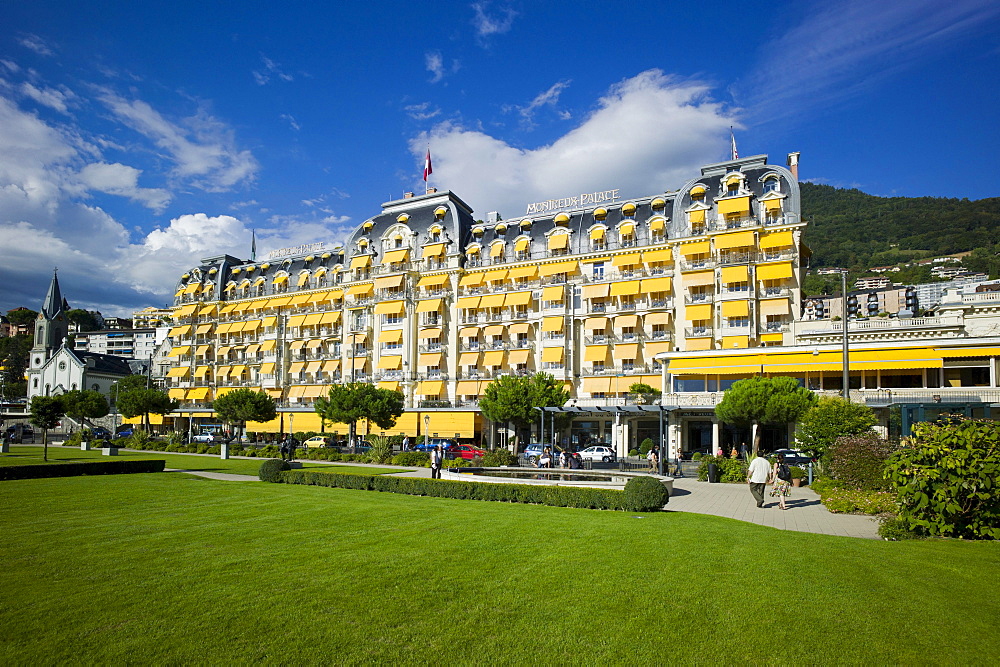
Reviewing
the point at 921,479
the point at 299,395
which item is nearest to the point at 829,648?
→ the point at 921,479

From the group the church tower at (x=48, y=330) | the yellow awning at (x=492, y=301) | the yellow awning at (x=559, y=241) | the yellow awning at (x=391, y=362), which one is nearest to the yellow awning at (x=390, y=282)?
the yellow awning at (x=391, y=362)

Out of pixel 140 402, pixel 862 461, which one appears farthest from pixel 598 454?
pixel 140 402

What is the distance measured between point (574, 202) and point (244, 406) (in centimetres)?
3494

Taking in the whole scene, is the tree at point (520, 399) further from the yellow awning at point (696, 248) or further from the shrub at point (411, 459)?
the yellow awning at point (696, 248)

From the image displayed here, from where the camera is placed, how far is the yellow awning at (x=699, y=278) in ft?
160

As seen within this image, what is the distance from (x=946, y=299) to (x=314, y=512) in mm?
46986

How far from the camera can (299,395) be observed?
67.0 meters

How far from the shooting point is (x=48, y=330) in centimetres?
9844

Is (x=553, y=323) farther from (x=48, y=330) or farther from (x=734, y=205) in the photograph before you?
(x=48, y=330)

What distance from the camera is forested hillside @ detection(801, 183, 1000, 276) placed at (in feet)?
463

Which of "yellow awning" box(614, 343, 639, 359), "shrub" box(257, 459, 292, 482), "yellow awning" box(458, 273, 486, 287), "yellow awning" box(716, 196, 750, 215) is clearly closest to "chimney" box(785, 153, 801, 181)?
"yellow awning" box(716, 196, 750, 215)

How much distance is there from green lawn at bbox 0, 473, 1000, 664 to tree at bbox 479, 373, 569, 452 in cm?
2932

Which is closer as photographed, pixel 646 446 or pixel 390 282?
pixel 646 446

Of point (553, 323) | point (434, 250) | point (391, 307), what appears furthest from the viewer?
point (391, 307)
